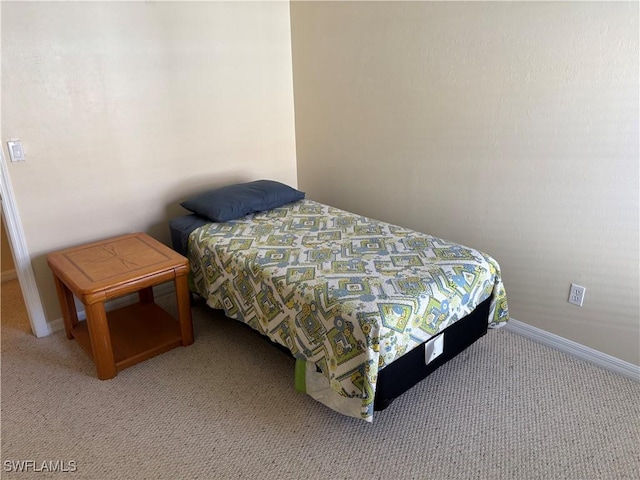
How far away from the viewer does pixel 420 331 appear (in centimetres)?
193

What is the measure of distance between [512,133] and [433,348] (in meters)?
1.14

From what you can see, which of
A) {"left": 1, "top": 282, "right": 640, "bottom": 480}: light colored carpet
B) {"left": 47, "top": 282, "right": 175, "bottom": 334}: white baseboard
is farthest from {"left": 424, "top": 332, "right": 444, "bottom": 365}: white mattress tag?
{"left": 47, "top": 282, "right": 175, "bottom": 334}: white baseboard

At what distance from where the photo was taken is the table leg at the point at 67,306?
8.38 ft

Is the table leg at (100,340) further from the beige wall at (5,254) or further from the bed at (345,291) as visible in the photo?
the beige wall at (5,254)

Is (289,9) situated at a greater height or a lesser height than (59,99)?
greater

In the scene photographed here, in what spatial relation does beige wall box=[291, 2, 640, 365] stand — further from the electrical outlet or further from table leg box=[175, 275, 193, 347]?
table leg box=[175, 275, 193, 347]

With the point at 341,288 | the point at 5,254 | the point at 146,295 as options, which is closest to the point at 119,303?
the point at 146,295

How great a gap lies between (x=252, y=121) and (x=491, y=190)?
5.49 ft

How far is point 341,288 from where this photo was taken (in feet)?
6.49

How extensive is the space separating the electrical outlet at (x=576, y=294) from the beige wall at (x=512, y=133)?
0.03 m

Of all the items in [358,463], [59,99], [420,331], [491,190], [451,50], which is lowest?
[358,463]

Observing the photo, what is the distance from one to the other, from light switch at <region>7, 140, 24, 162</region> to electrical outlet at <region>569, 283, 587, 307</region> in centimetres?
283

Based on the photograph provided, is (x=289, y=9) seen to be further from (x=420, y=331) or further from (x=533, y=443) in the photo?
(x=533, y=443)

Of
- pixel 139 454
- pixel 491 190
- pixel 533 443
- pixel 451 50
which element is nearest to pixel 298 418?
pixel 139 454
